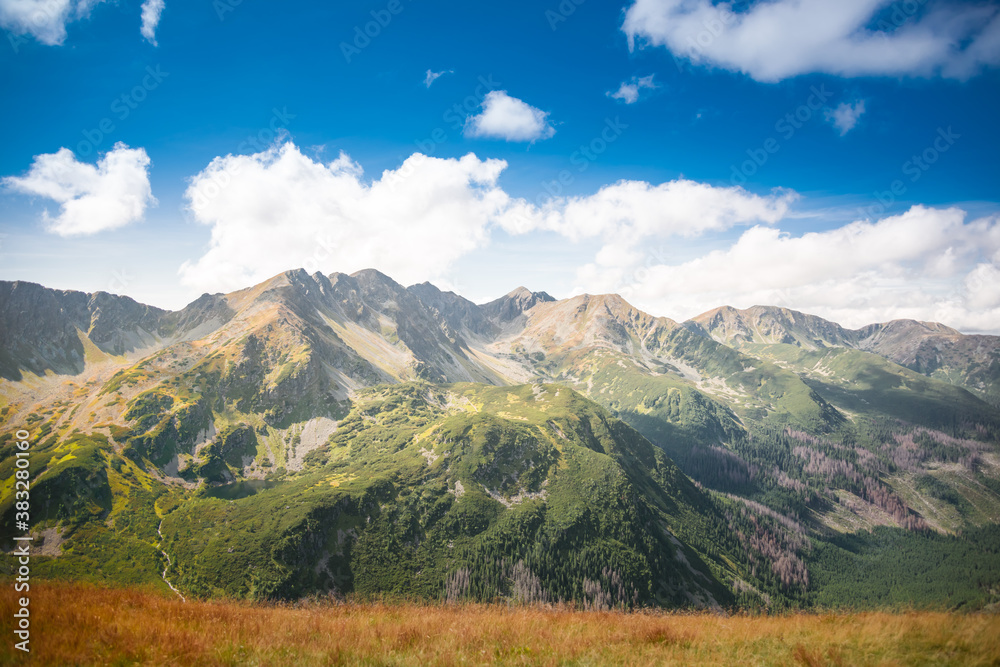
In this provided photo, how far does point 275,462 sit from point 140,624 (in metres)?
208

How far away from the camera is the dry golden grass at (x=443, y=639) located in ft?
37.9

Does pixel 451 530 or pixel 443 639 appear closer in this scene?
pixel 443 639

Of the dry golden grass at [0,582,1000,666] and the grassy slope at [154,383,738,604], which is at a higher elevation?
the dry golden grass at [0,582,1000,666]

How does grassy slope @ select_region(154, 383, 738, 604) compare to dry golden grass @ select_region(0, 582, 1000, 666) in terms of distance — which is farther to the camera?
grassy slope @ select_region(154, 383, 738, 604)

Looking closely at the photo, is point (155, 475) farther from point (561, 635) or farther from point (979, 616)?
point (979, 616)

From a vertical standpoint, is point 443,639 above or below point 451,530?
above

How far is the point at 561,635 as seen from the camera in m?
14.2

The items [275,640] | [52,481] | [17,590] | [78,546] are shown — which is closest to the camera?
[275,640]

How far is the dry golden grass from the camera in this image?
11.6 metres

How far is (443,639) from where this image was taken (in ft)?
44.3

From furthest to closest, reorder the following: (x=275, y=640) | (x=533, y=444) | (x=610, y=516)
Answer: (x=533, y=444)
(x=610, y=516)
(x=275, y=640)

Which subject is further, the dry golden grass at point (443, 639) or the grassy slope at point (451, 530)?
the grassy slope at point (451, 530)

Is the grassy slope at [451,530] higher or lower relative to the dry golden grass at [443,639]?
lower

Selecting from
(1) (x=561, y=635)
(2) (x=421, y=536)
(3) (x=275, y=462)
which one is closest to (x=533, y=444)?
(2) (x=421, y=536)
